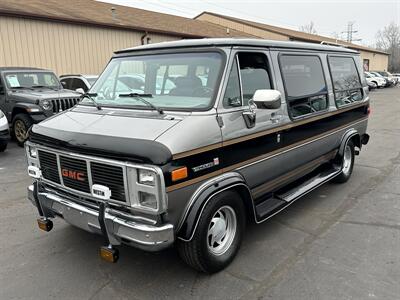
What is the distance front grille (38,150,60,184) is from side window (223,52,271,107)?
1.70 m

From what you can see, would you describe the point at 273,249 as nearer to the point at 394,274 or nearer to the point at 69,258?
the point at 394,274

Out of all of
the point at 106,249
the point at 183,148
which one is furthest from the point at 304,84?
the point at 106,249

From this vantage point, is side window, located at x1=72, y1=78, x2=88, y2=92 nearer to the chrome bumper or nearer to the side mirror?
the chrome bumper

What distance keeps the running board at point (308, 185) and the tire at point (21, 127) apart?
7055 mm

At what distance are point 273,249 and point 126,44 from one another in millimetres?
16704

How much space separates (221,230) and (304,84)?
233 centimetres

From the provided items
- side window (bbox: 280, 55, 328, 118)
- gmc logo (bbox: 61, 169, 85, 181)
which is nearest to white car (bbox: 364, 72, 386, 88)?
side window (bbox: 280, 55, 328, 118)

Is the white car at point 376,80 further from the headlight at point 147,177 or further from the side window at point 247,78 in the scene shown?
the headlight at point 147,177

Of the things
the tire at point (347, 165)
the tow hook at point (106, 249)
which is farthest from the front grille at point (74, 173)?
the tire at point (347, 165)

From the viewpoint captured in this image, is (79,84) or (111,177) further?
(79,84)

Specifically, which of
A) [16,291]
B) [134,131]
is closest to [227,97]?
[134,131]

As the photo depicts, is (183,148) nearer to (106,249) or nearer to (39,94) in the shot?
(106,249)

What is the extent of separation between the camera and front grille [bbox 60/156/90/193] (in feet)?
10.6

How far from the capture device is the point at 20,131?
31.6ft
